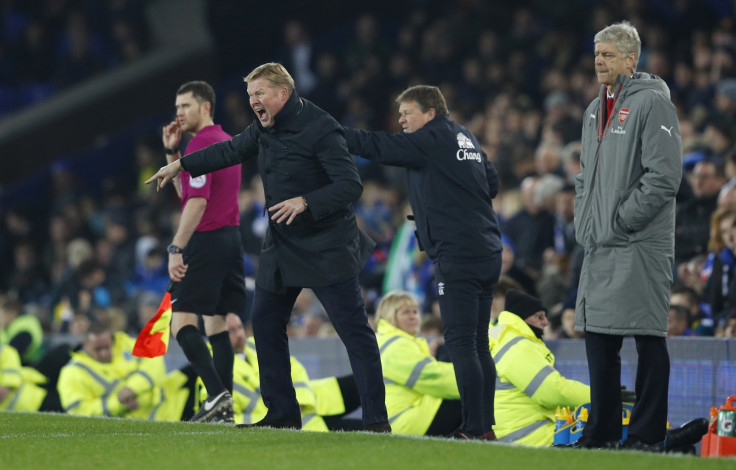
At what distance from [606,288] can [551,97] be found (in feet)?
28.7

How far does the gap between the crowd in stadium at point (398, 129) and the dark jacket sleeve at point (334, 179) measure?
297 cm

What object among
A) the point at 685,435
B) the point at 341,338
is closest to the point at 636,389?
the point at 685,435

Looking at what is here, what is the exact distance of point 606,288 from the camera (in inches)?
233

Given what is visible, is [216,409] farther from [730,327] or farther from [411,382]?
[730,327]

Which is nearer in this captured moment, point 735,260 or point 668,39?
point 735,260

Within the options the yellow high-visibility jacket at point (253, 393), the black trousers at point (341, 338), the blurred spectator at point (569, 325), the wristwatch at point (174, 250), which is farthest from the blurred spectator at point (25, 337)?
the black trousers at point (341, 338)

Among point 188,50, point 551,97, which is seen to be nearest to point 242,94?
point 188,50

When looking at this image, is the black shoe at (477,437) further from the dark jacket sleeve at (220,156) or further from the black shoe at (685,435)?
the dark jacket sleeve at (220,156)

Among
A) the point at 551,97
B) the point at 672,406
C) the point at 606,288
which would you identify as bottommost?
the point at 672,406

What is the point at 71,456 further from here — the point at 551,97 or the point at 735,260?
the point at 551,97

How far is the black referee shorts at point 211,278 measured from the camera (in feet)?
25.8

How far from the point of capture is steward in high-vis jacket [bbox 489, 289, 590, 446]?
7672 mm

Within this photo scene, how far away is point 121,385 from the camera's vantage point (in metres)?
10.6

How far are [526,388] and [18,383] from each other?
18.0ft
